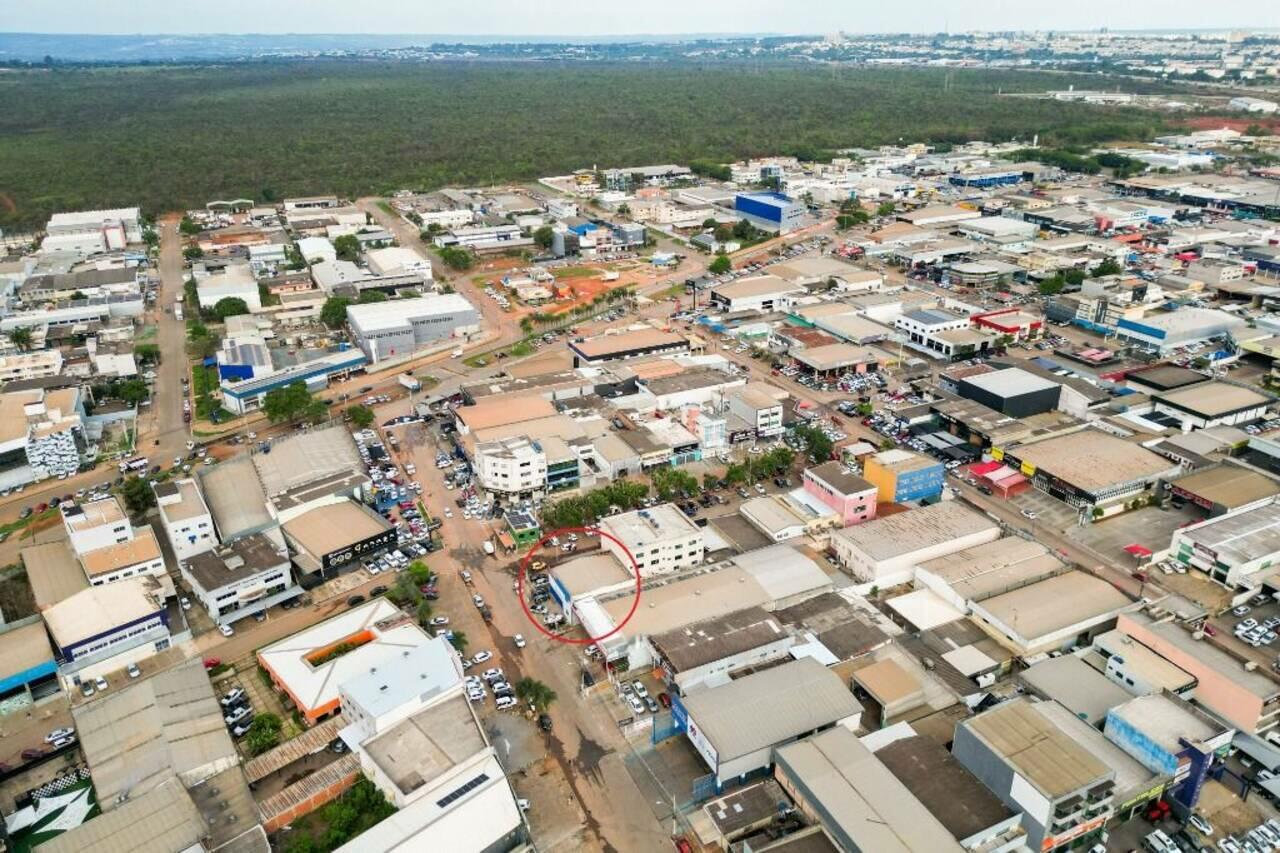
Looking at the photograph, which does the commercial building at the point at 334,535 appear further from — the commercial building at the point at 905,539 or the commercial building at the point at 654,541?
the commercial building at the point at 905,539

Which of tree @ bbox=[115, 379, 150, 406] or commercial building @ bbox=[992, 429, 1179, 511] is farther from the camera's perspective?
tree @ bbox=[115, 379, 150, 406]

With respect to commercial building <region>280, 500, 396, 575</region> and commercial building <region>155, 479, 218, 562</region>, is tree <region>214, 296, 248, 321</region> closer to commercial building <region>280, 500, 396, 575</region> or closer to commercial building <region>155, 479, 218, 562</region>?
commercial building <region>155, 479, 218, 562</region>

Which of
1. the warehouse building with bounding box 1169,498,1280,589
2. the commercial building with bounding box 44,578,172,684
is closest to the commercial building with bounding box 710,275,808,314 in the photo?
the warehouse building with bounding box 1169,498,1280,589

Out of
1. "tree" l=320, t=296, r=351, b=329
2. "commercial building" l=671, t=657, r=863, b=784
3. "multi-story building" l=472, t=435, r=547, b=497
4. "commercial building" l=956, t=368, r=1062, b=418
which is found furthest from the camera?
"tree" l=320, t=296, r=351, b=329

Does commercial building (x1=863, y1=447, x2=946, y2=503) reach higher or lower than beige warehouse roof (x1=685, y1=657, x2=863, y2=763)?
lower

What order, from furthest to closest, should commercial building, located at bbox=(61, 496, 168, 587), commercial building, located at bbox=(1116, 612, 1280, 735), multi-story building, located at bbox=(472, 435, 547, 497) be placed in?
multi-story building, located at bbox=(472, 435, 547, 497)
commercial building, located at bbox=(61, 496, 168, 587)
commercial building, located at bbox=(1116, 612, 1280, 735)

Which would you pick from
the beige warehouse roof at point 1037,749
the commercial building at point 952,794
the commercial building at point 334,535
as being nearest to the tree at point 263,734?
the commercial building at point 334,535

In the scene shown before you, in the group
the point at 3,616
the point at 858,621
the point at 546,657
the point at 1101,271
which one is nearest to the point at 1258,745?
the point at 858,621
